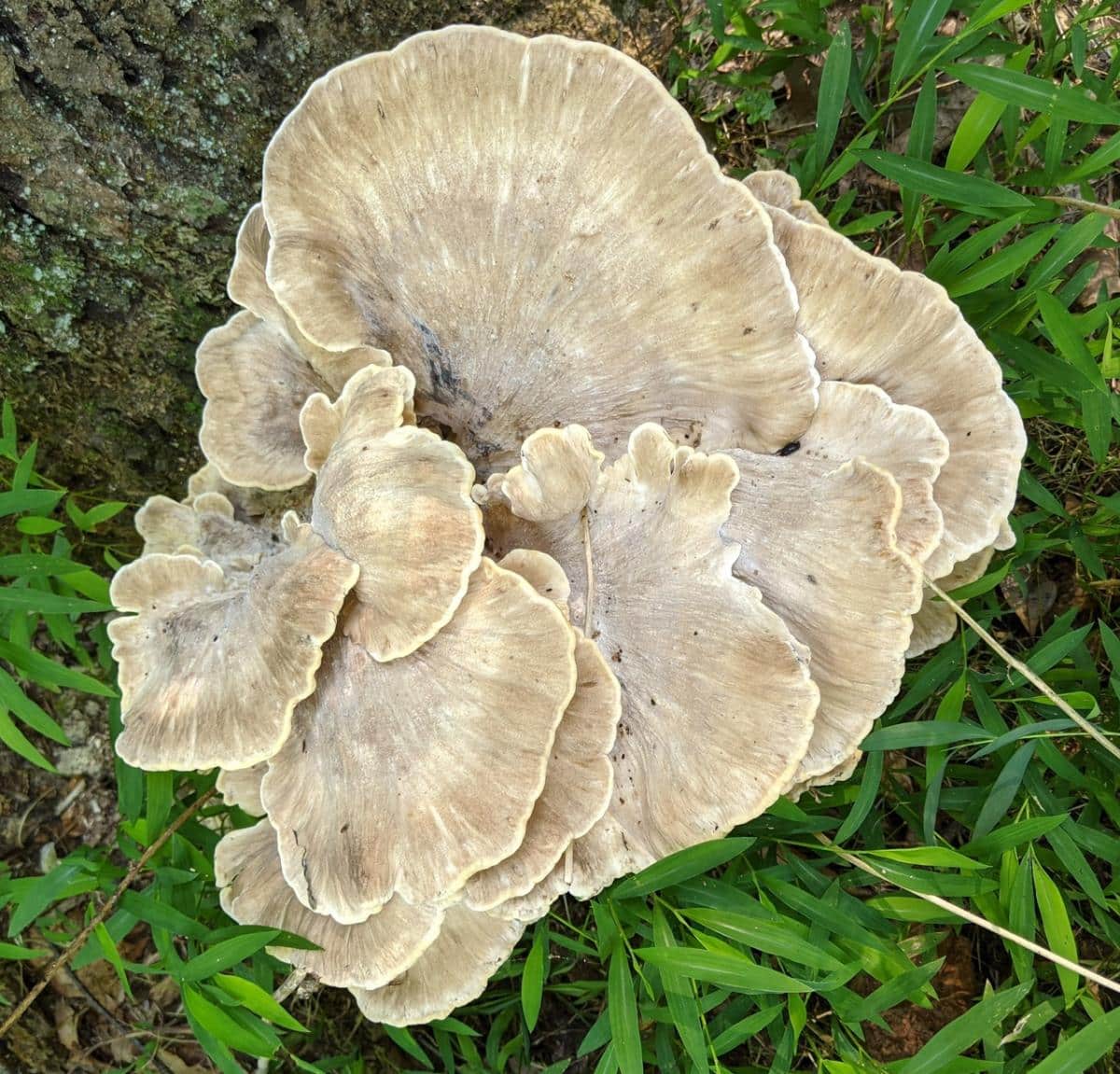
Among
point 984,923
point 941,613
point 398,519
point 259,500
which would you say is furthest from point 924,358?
point 259,500

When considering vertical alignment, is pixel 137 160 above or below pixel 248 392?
above

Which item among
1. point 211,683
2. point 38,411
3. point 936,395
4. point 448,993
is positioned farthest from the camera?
point 38,411

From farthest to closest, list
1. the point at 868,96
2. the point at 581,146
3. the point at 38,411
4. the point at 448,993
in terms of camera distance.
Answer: the point at 868,96 < the point at 38,411 < the point at 448,993 < the point at 581,146

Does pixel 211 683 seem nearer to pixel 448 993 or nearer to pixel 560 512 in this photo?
pixel 560 512

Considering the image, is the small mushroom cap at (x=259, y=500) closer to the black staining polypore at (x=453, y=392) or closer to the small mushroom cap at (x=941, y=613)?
the black staining polypore at (x=453, y=392)

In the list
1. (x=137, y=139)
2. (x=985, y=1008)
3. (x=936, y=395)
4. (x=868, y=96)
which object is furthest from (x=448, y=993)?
(x=868, y=96)

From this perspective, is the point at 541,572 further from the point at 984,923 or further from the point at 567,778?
the point at 984,923

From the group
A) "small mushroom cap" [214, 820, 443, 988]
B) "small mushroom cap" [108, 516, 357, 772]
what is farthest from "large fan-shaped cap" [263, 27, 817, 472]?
"small mushroom cap" [214, 820, 443, 988]
